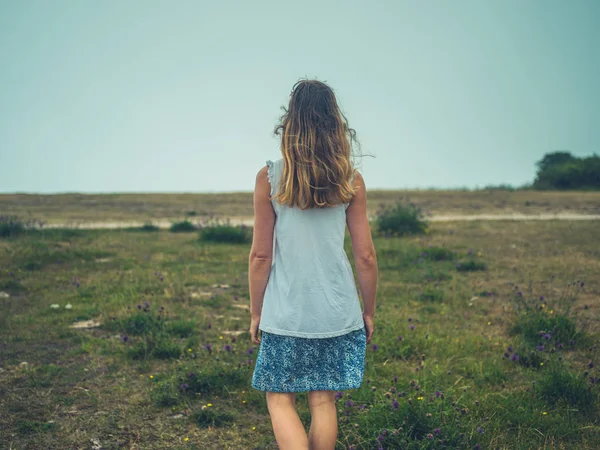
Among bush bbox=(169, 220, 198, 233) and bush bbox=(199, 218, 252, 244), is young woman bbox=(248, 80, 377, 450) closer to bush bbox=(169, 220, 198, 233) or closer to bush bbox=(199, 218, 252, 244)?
bush bbox=(199, 218, 252, 244)

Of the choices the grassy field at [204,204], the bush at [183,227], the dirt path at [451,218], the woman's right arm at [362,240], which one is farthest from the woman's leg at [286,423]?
the grassy field at [204,204]

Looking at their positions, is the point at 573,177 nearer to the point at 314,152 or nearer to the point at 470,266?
the point at 470,266

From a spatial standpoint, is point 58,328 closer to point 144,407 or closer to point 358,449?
point 144,407

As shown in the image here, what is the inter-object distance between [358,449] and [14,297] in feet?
19.6

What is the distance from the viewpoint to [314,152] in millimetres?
2791

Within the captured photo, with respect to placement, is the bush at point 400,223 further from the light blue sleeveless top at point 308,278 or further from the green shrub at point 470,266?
the light blue sleeveless top at point 308,278

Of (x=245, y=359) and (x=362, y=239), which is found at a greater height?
(x=362, y=239)

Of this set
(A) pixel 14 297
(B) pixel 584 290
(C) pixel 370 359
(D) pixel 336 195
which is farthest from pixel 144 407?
(B) pixel 584 290

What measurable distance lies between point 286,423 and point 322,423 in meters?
0.18

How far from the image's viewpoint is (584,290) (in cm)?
779

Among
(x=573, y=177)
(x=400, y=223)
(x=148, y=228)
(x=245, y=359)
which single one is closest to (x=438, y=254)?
(x=400, y=223)

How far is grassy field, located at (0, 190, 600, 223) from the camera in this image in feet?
66.8

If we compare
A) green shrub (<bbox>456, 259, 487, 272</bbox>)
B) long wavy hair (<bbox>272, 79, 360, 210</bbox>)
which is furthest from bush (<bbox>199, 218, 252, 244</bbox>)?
long wavy hair (<bbox>272, 79, 360, 210</bbox>)

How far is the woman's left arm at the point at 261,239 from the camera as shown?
9.25ft
